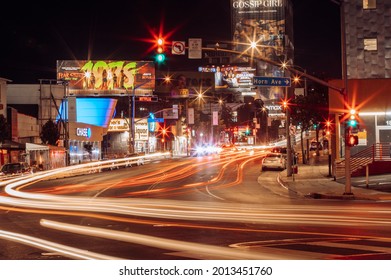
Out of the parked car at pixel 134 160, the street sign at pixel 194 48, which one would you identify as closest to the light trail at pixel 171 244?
the street sign at pixel 194 48

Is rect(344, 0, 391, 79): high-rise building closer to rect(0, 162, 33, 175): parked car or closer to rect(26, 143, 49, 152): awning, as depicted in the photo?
rect(0, 162, 33, 175): parked car

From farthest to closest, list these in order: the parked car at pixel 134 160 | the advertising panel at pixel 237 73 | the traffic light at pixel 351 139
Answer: the advertising panel at pixel 237 73, the parked car at pixel 134 160, the traffic light at pixel 351 139

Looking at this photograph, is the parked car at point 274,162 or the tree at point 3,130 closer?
the tree at point 3,130

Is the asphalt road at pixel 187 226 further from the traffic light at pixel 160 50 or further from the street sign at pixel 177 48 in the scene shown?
the street sign at pixel 177 48

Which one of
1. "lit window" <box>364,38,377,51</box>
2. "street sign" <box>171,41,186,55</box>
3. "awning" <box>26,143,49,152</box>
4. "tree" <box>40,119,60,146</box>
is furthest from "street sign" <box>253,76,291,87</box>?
"tree" <box>40,119,60,146</box>

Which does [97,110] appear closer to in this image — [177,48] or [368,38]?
[368,38]

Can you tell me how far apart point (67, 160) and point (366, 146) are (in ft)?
92.5

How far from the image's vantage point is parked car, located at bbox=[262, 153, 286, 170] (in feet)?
157

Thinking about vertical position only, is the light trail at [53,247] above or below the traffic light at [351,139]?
below

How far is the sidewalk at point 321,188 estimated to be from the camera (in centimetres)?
2684

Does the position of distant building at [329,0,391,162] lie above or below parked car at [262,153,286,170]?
above

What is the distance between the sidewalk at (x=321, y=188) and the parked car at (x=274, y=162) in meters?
3.68

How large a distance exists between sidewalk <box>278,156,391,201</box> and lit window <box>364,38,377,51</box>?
1003 cm

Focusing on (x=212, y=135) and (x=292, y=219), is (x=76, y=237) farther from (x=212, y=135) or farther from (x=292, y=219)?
(x=212, y=135)
